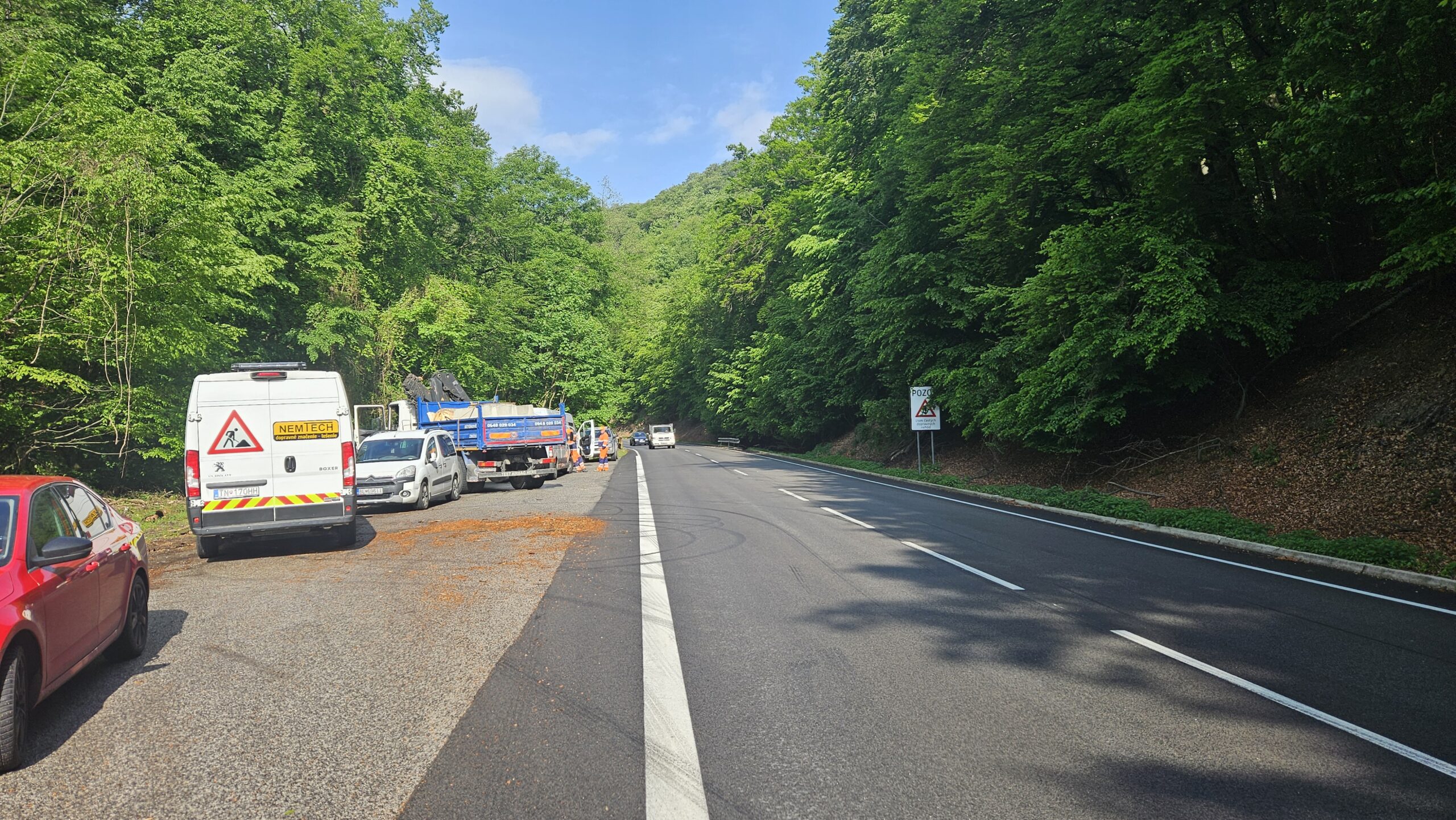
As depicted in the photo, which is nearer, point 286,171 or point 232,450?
point 232,450

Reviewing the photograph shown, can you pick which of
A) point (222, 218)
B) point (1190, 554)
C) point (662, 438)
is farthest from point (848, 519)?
point (662, 438)

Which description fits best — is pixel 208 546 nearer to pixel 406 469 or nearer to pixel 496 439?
pixel 406 469

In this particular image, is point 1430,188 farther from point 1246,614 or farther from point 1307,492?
point 1246,614

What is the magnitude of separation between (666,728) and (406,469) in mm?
14434

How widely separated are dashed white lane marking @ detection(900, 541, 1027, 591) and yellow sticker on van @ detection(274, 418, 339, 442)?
27.8 feet

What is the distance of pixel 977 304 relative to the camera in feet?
76.1

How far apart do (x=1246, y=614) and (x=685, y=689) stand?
5.21m

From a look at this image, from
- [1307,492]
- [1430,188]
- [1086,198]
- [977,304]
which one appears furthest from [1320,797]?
[977,304]

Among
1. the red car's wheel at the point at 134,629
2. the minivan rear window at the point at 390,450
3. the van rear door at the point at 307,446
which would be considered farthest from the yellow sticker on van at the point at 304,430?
the minivan rear window at the point at 390,450

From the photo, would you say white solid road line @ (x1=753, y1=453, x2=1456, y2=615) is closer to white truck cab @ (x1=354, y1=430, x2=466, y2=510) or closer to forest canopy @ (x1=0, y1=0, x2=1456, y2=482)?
forest canopy @ (x1=0, y1=0, x2=1456, y2=482)

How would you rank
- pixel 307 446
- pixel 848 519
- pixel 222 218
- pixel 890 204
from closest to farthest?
pixel 307 446 < pixel 848 519 < pixel 222 218 < pixel 890 204

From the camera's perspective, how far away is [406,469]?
17234 millimetres

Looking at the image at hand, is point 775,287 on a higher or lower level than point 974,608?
higher

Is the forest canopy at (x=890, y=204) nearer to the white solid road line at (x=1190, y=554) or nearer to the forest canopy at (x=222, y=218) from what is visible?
the forest canopy at (x=222, y=218)
